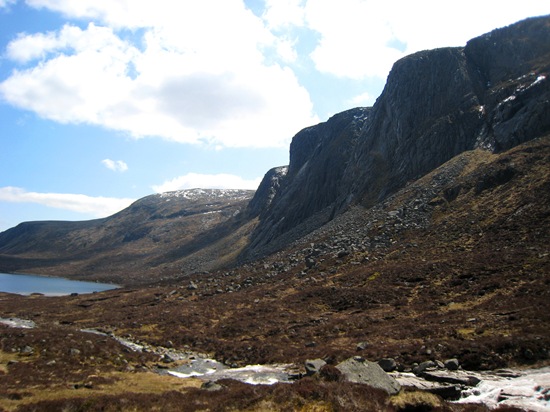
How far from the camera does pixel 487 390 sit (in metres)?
17.7

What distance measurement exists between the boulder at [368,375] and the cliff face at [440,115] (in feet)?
222

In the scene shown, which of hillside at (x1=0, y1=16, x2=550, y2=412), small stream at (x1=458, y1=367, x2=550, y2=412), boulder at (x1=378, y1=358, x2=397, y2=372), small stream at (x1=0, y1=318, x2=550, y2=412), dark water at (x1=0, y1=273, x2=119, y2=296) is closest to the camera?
small stream at (x1=458, y1=367, x2=550, y2=412)

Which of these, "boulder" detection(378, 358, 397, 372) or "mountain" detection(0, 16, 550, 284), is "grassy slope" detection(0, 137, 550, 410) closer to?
"boulder" detection(378, 358, 397, 372)

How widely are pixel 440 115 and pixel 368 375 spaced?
88.6 metres

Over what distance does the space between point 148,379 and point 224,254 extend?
391 ft

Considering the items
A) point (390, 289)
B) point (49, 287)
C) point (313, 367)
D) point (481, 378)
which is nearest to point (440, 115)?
point (390, 289)

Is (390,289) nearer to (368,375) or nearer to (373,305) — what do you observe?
(373,305)

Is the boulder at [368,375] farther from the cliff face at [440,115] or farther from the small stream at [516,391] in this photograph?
the cliff face at [440,115]

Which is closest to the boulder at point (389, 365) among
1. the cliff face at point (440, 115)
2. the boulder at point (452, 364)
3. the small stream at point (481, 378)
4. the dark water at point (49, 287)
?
the boulder at point (452, 364)

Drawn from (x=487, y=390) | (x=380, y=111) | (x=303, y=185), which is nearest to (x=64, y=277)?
(x=303, y=185)

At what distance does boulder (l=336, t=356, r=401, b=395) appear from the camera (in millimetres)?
17922

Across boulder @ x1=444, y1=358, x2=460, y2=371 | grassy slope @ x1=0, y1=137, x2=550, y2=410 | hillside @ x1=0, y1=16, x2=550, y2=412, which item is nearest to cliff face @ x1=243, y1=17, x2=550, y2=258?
hillside @ x1=0, y1=16, x2=550, y2=412

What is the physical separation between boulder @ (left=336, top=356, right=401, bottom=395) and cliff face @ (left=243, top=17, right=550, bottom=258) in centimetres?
6771

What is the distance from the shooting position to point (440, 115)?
9400cm
